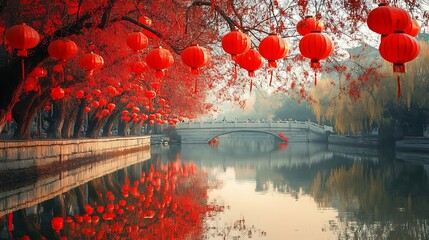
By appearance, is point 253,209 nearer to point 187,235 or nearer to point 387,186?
point 187,235

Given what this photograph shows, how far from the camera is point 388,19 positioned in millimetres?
6203

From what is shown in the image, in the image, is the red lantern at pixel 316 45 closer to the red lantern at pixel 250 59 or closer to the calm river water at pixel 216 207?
the red lantern at pixel 250 59

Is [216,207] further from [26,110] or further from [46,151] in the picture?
[26,110]

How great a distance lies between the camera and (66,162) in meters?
17.5

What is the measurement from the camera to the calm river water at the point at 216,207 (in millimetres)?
7570

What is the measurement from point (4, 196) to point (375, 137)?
27.5 m

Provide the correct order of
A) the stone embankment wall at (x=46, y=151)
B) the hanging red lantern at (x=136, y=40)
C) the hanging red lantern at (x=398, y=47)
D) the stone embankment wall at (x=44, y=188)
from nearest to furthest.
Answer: the hanging red lantern at (x=398, y=47)
the hanging red lantern at (x=136, y=40)
the stone embankment wall at (x=44, y=188)
the stone embankment wall at (x=46, y=151)

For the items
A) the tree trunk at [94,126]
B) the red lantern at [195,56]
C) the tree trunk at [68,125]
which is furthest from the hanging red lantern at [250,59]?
the tree trunk at [94,126]

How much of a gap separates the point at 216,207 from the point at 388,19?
5196 mm

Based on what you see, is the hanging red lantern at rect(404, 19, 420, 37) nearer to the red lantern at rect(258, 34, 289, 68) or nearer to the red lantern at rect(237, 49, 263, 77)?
the red lantern at rect(258, 34, 289, 68)

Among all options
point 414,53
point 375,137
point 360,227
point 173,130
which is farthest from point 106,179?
point 173,130

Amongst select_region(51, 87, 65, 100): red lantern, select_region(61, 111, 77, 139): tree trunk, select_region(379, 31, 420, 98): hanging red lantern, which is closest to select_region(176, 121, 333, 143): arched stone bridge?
select_region(61, 111, 77, 139): tree trunk

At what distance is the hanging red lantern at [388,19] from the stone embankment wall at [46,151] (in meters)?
8.70

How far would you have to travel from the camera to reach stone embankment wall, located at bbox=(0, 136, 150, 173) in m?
12.2
